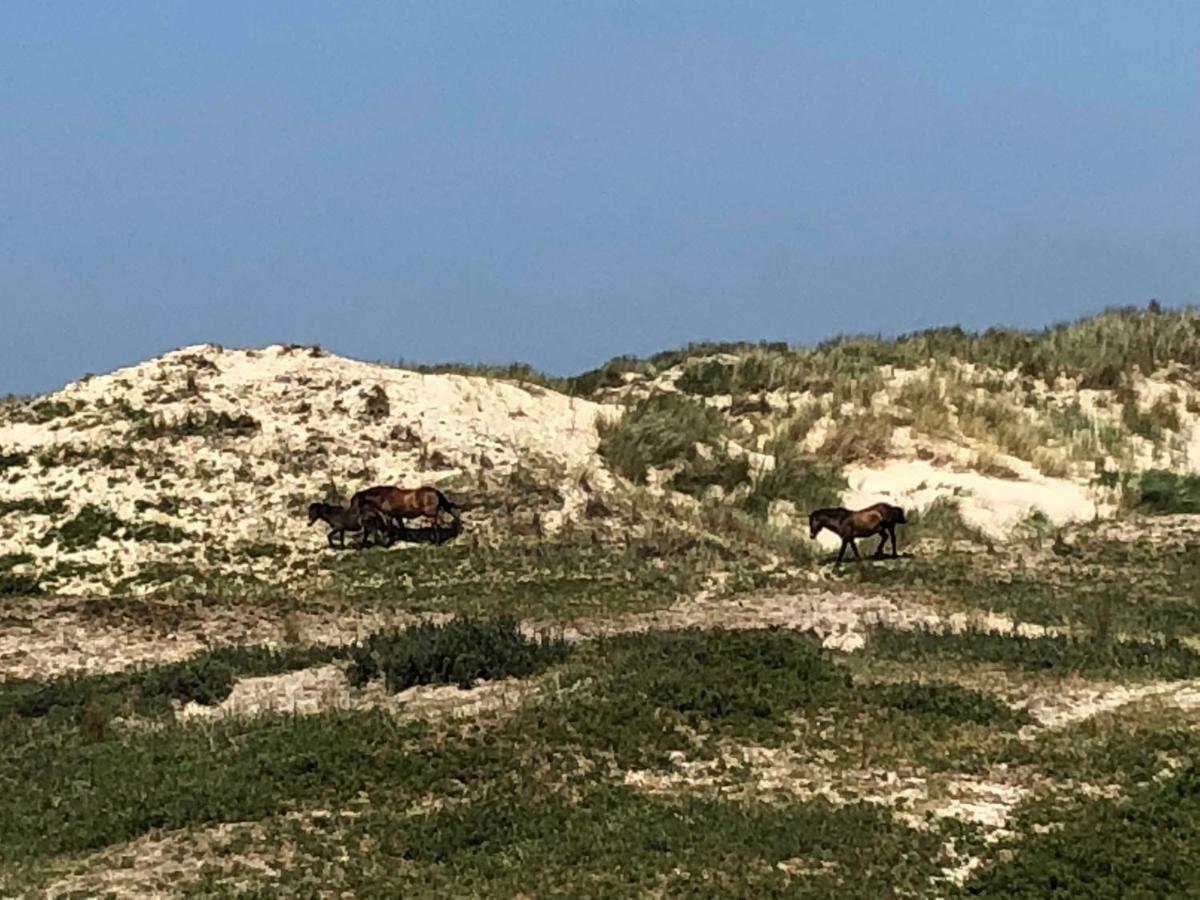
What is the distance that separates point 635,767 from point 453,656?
3.17 metres

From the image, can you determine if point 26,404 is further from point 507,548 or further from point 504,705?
point 504,705

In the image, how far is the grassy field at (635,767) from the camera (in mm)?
8719

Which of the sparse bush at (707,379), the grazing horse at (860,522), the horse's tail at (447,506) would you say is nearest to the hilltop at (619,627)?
the sparse bush at (707,379)

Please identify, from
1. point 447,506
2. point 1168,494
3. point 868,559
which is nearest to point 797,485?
point 868,559

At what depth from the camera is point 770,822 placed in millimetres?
9391

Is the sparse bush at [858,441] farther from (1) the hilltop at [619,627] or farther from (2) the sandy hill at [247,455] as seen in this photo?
(2) the sandy hill at [247,455]

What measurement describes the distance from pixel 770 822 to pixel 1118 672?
5.38m

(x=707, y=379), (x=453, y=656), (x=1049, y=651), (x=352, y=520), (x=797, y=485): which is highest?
(x=707, y=379)

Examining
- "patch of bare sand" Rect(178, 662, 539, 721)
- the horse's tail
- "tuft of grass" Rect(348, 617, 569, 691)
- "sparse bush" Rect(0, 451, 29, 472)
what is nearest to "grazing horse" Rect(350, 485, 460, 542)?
the horse's tail

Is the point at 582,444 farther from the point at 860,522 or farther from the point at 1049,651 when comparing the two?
the point at 1049,651

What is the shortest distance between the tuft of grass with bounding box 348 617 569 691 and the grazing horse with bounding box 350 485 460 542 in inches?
330

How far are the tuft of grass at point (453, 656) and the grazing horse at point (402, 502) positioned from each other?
8.39 meters

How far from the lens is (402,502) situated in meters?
22.9

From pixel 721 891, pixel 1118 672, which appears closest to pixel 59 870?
pixel 721 891
